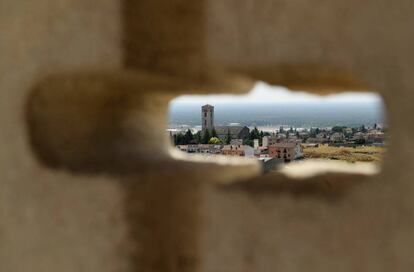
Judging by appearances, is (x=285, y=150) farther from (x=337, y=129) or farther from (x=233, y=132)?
(x=233, y=132)

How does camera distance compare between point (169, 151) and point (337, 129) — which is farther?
point (337, 129)

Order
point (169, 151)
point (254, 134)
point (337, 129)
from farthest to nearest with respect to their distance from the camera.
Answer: point (254, 134), point (337, 129), point (169, 151)

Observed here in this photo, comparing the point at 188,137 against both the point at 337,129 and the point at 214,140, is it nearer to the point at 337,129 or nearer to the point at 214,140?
the point at 214,140

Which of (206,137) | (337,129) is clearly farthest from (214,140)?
(337,129)

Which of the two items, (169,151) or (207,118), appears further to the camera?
(207,118)

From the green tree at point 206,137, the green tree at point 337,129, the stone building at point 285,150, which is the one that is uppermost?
the green tree at point 337,129

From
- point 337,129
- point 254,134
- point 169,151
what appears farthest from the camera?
point 254,134

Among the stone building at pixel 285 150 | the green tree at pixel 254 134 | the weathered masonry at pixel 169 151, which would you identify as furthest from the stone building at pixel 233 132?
the weathered masonry at pixel 169 151

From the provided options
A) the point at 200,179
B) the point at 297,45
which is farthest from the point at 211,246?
the point at 297,45

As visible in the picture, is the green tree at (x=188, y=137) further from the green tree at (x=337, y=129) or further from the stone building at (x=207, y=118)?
the green tree at (x=337, y=129)

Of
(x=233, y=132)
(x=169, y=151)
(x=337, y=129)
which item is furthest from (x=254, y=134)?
(x=169, y=151)
